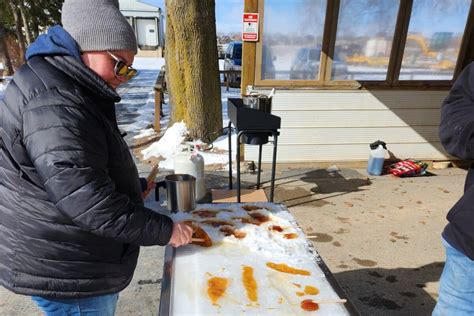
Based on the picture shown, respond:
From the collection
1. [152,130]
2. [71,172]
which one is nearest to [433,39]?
[152,130]

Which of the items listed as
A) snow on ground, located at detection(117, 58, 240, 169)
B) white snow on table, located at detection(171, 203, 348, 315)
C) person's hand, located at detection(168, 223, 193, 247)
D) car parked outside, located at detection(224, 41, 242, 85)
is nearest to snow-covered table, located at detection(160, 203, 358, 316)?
white snow on table, located at detection(171, 203, 348, 315)

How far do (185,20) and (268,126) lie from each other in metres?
3.47

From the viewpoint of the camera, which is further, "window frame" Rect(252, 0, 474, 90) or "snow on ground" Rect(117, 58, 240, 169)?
"snow on ground" Rect(117, 58, 240, 169)

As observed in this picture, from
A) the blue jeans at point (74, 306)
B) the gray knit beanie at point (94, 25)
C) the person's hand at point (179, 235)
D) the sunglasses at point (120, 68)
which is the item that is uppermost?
the gray knit beanie at point (94, 25)

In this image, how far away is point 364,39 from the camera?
5238 mm

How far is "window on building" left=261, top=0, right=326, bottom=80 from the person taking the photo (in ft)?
16.3

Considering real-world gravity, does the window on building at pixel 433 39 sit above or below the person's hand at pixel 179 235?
above

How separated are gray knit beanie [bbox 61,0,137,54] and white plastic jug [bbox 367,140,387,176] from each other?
4840 millimetres

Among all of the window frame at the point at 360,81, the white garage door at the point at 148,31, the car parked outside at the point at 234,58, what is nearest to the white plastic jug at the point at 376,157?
the window frame at the point at 360,81

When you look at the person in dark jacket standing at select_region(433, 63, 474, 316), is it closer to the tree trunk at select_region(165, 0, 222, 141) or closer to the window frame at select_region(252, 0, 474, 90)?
the window frame at select_region(252, 0, 474, 90)

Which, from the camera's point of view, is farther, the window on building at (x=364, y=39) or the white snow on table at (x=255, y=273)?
the window on building at (x=364, y=39)

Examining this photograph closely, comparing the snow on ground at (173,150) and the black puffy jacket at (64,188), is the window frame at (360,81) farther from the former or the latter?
the black puffy jacket at (64,188)

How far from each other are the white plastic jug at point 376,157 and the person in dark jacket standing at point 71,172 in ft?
15.1

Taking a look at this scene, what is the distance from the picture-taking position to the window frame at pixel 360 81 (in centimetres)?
500
